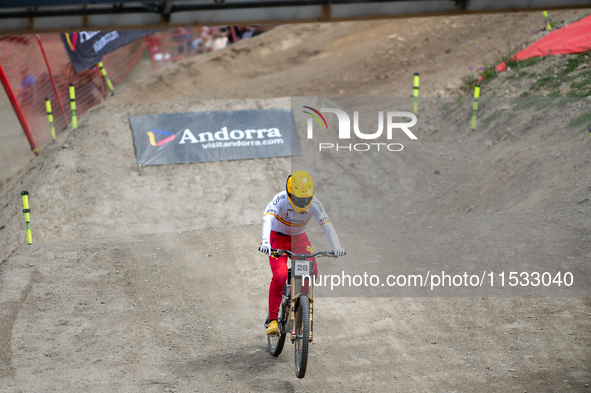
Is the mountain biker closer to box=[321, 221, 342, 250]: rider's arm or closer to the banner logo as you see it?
box=[321, 221, 342, 250]: rider's arm

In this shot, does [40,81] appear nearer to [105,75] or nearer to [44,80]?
[44,80]

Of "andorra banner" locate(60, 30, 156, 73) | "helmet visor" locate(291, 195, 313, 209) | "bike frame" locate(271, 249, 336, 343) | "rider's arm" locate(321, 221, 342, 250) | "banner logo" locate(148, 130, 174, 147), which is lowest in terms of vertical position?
Result: "bike frame" locate(271, 249, 336, 343)

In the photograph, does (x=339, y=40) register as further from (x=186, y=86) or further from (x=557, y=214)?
(x=557, y=214)

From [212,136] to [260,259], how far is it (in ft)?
16.6

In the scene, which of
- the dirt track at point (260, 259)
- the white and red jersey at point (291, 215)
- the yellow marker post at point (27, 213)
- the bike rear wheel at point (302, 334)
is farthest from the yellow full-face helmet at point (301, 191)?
the yellow marker post at point (27, 213)

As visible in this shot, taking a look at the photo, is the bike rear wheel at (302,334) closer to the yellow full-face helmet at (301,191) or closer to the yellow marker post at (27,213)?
the yellow full-face helmet at (301,191)

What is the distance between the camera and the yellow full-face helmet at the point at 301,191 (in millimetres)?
5711

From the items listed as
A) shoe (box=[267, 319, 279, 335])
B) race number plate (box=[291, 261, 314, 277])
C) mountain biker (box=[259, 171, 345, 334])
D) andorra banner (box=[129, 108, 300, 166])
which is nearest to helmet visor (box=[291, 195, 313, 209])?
mountain biker (box=[259, 171, 345, 334])

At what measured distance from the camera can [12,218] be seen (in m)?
11.5

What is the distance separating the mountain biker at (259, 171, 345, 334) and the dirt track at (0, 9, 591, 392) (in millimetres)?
1017

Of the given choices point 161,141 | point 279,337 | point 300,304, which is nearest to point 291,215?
point 300,304

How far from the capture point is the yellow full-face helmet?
571 cm

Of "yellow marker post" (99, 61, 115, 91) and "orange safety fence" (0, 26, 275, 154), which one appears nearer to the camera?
"orange safety fence" (0, 26, 275, 154)

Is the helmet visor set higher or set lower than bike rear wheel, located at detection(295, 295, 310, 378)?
higher
